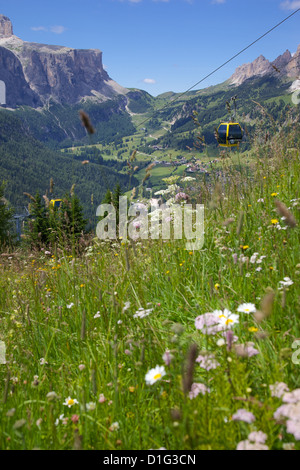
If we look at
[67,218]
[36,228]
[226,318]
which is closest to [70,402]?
[226,318]

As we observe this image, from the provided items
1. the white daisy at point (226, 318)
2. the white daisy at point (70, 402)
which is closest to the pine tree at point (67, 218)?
the white daisy at point (70, 402)

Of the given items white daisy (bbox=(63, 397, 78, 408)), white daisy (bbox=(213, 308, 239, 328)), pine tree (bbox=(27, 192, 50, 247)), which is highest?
pine tree (bbox=(27, 192, 50, 247))

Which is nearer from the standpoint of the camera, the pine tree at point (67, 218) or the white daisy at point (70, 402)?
the white daisy at point (70, 402)

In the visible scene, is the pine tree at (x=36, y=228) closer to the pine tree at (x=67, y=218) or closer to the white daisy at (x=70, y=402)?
the pine tree at (x=67, y=218)

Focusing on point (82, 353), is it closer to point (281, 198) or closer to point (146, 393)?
point (146, 393)

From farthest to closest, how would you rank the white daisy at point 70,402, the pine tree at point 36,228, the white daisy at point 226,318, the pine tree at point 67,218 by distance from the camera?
the pine tree at point 36,228, the pine tree at point 67,218, the white daisy at point 70,402, the white daisy at point 226,318

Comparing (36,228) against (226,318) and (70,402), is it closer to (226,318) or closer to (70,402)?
(70,402)

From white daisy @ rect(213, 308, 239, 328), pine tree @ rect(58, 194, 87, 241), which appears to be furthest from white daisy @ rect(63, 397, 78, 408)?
pine tree @ rect(58, 194, 87, 241)

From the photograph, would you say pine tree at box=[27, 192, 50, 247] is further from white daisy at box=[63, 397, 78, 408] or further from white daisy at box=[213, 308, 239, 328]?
white daisy at box=[213, 308, 239, 328]

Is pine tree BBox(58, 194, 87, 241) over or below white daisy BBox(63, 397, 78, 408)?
over

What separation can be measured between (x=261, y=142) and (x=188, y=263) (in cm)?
278

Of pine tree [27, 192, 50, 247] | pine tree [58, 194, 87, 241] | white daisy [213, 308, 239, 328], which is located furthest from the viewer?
pine tree [27, 192, 50, 247]

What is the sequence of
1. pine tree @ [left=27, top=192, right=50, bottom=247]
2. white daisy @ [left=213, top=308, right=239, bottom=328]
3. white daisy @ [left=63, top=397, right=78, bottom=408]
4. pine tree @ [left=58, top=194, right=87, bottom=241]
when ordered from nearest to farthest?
white daisy @ [left=213, top=308, right=239, bottom=328] → white daisy @ [left=63, top=397, right=78, bottom=408] → pine tree @ [left=58, top=194, right=87, bottom=241] → pine tree @ [left=27, top=192, right=50, bottom=247]
